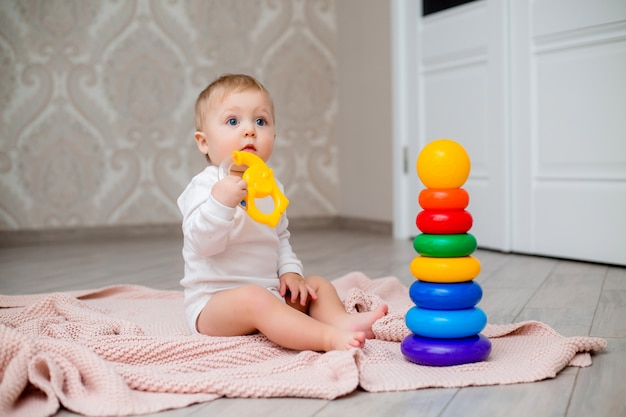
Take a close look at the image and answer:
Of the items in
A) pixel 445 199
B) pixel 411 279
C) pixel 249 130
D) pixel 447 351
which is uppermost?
pixel 249 130

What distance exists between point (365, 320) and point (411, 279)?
837 millimetres

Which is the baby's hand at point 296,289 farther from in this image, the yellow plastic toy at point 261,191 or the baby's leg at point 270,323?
the yellow plastic toy at point 261,191

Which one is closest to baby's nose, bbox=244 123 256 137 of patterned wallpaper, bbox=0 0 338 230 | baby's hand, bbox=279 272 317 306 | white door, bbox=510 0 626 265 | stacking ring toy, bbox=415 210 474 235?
baby's hand, bbox=279 272 317 306

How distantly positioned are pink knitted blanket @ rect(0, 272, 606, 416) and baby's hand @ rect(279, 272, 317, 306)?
0.12m

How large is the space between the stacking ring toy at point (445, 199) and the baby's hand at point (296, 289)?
13.1 inches

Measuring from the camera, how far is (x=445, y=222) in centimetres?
107

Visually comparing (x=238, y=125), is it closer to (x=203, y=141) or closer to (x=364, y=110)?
(x=203, y=141)

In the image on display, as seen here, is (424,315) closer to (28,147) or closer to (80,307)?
(80,307)

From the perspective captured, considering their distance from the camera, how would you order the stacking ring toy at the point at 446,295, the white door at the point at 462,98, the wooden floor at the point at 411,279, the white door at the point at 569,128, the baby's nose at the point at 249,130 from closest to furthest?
the wooden floor at the point at 411,279 → the stacking ring toy at the point at 446,295 → the baby's nose at the point at 249,130 → the white door at the point at 569,128 → the white door at the point at 462,98

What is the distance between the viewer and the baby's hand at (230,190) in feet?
3.79

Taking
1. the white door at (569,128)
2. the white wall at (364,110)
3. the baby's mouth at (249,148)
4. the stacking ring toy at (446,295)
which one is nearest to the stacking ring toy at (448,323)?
the stacking ring toy at (446,295)

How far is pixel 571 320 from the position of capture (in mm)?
1442

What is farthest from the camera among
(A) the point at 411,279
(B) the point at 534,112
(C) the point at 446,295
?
(B) the point at 534,112

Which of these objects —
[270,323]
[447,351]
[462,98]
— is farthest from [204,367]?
[462,98]
